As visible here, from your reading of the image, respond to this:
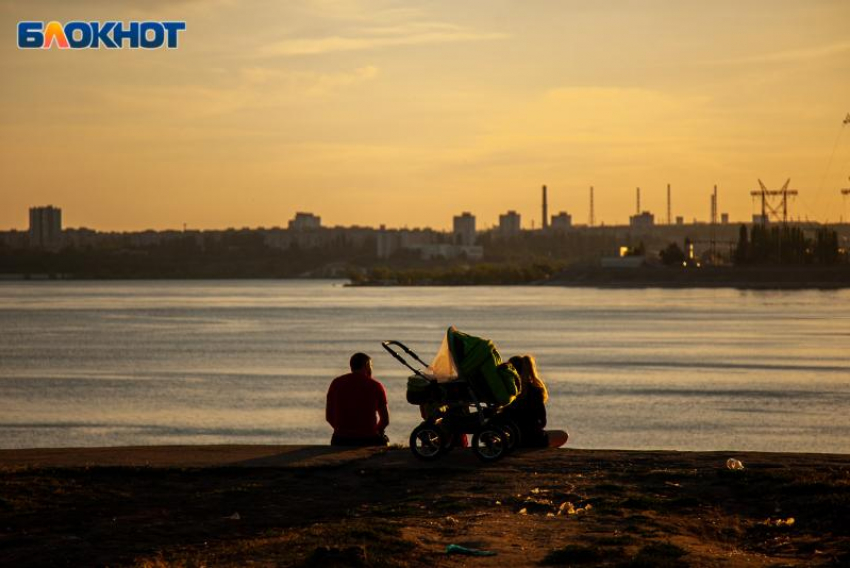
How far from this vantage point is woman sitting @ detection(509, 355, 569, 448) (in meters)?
14.7

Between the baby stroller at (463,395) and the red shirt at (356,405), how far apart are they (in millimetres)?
971

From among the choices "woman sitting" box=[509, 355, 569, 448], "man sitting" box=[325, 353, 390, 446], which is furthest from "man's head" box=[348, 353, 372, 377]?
"woman sitting" box=[509, 355, 569, 448]

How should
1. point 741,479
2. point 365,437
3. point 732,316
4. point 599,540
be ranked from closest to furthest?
point 599,540, point 741,479, point 365,437, point 732,316

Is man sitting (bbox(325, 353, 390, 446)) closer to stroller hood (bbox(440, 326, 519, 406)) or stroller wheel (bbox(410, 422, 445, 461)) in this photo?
stroller wheel (bbox(410, 422, 445, 461))

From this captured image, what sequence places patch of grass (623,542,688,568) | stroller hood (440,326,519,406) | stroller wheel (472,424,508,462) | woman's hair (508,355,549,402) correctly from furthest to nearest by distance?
woman's hair (508,355,549,402), stroller wheel (472,424,508,462), stroller hood (440,326,519,406), patch of grass (623,542,688,568)

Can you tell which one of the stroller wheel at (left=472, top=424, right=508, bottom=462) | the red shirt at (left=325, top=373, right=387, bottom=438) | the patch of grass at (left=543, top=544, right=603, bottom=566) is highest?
the red shirt at (left=325, top=373, right=387, bottom=438)

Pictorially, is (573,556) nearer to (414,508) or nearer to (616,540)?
(616,540)

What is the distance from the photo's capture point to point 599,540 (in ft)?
34.1

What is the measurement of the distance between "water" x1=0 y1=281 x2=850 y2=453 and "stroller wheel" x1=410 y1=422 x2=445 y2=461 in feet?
47.4

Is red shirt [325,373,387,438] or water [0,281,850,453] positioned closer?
red shirt [325,373,387,438]

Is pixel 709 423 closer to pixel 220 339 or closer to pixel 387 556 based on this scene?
pixel 387 556

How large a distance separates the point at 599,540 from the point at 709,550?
86 cm

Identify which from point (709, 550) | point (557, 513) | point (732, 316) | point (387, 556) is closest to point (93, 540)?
point (387, 556)

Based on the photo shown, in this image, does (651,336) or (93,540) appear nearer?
(93,540)
